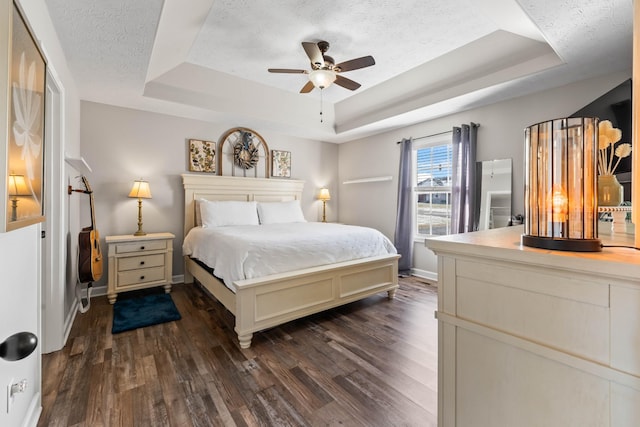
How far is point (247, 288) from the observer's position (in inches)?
87.6

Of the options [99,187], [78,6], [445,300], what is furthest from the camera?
[99,187]

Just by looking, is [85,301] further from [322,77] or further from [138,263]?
[322,77]

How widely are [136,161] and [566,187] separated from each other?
170 inches

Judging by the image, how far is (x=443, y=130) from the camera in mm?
3924

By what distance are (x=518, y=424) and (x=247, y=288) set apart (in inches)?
72.1

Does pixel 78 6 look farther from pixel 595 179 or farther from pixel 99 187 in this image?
pixel 595 179

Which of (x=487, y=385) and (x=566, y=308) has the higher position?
(x=566, y=308)

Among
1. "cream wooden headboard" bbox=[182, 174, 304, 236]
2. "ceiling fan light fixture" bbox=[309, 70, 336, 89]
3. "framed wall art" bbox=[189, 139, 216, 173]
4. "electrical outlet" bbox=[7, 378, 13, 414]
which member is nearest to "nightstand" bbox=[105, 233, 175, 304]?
"cream wooden headboard" bbox=[182, 174, 304, 236]

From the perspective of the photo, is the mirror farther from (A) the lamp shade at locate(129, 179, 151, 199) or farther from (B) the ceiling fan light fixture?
(A) the lamp shade at locate(129, 179, 151, 199)

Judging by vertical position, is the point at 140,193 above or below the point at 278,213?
above

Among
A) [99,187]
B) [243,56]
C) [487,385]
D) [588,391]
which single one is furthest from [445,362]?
[99,187]

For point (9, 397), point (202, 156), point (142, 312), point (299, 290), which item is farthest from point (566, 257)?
point (202, 156)

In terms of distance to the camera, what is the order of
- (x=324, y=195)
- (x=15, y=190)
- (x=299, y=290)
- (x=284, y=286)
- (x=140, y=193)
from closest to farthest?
(x=15, y=190) < (x=284, y=286) < (x=299, y=290) < (x=140, y=193) < (x=324, y=195)

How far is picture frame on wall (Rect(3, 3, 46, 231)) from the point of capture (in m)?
0.96
